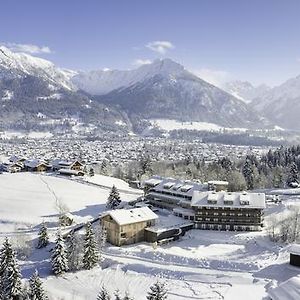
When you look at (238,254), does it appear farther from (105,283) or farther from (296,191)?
(296,191)

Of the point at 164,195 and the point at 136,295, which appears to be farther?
the point at 164,195

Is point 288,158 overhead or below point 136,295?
overhead

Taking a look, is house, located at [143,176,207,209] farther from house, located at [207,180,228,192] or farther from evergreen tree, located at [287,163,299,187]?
evergreen tree, located at [287,163,299,187]

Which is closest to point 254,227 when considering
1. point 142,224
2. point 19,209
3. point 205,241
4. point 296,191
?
point 205,241

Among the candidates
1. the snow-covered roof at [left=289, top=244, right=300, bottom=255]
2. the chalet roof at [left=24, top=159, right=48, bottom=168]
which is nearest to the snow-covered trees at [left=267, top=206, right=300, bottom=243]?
the snow-covered roof at [left=289, top=244, right=300, bottom=255]

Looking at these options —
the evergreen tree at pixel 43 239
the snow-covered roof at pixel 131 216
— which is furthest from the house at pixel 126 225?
the evergreen tree at pixel 43 239

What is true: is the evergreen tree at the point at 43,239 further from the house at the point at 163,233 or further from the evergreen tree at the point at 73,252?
the house at the point at 163,233
